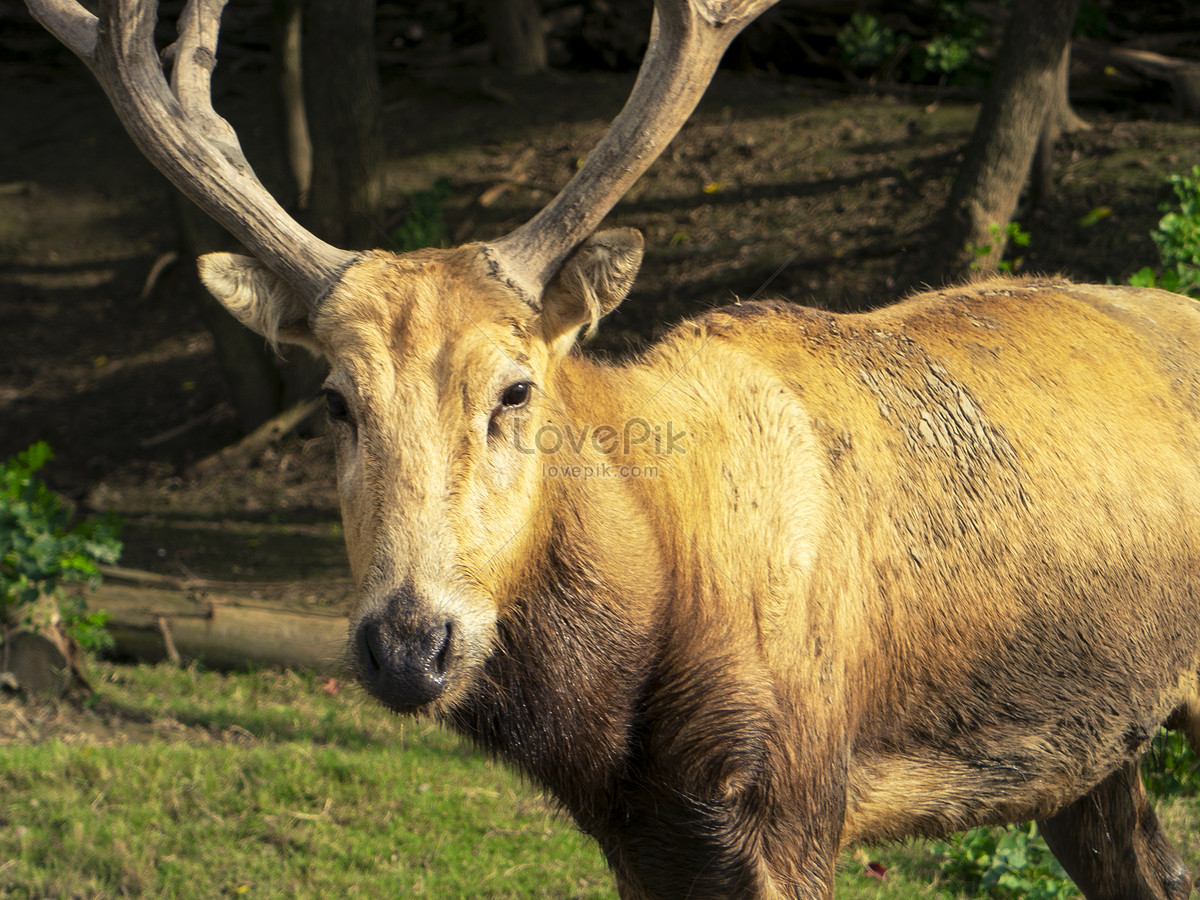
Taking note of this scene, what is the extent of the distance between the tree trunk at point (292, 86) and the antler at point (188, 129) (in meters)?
7.14

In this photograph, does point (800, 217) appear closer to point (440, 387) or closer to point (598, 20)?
point (598, 20)

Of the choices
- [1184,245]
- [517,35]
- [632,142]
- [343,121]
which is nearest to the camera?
[632,142]

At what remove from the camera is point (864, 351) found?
3424mm

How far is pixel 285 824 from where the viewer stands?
4.71 meters

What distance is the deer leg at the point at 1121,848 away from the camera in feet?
12.7

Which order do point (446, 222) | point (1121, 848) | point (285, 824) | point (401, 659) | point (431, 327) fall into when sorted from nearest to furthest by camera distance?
point (401, 659) → point (431, 327) → point (1121, 848) → point (285, 824) → point (446, 222)

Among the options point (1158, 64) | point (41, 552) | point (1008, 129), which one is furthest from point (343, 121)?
point (1158, 64)

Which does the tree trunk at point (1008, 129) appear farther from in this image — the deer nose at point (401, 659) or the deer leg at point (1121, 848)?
the deer nose at point (401, 659)

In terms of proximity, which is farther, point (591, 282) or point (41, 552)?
point (41, 552)

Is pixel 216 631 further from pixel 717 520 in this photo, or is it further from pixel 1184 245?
pixel 1184 245

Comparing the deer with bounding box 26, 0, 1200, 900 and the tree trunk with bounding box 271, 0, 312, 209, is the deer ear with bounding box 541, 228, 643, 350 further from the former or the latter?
the tree trunk with bounding box 271, 0, 312, 209

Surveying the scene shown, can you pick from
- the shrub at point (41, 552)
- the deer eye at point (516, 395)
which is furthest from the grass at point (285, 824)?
the deer eye at point (516, 395)

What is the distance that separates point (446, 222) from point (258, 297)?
8.99 meters

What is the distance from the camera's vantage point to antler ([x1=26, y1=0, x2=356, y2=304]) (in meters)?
3.15
